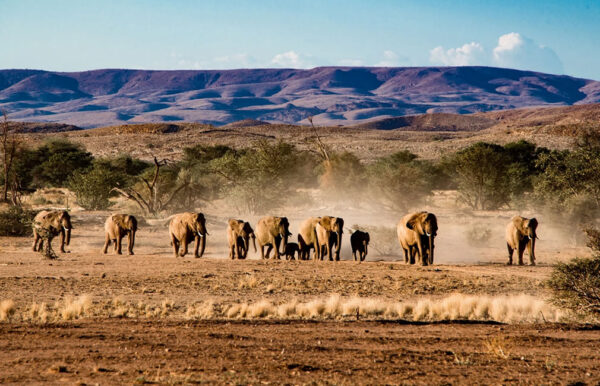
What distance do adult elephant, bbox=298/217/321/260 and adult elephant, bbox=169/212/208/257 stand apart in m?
3.73

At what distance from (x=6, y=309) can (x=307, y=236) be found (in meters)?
13.6

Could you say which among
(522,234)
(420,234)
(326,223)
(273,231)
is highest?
(326,223)

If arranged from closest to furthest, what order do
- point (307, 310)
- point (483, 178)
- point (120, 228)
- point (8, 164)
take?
1. point (307, 310)
2. point (120, 228)
3. point (483, 178)
4. point (8, 164)

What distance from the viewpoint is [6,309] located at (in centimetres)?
1377

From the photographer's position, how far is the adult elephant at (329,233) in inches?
960

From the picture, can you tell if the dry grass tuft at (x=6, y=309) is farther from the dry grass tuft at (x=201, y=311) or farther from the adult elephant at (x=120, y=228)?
the adult elephant at (x=120, y=228)

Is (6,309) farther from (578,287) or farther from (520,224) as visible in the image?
(520,224)

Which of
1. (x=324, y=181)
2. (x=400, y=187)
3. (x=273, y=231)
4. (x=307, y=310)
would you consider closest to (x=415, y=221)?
(x=273, y=231)

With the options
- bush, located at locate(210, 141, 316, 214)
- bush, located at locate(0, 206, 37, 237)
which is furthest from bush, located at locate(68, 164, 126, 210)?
bush, located at locate(0, 206, 37, 237)

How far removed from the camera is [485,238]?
3309 centimetres

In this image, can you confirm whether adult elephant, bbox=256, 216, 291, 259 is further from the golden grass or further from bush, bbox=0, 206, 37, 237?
bush, bbox=0, 206, 37, 237

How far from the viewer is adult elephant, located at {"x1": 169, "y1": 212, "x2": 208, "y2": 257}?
80.5 ft

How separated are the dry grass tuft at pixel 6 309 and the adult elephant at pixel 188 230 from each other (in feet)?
34.7

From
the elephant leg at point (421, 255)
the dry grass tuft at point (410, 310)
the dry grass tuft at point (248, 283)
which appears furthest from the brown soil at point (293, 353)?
the elephant leg at point (421, 255)
